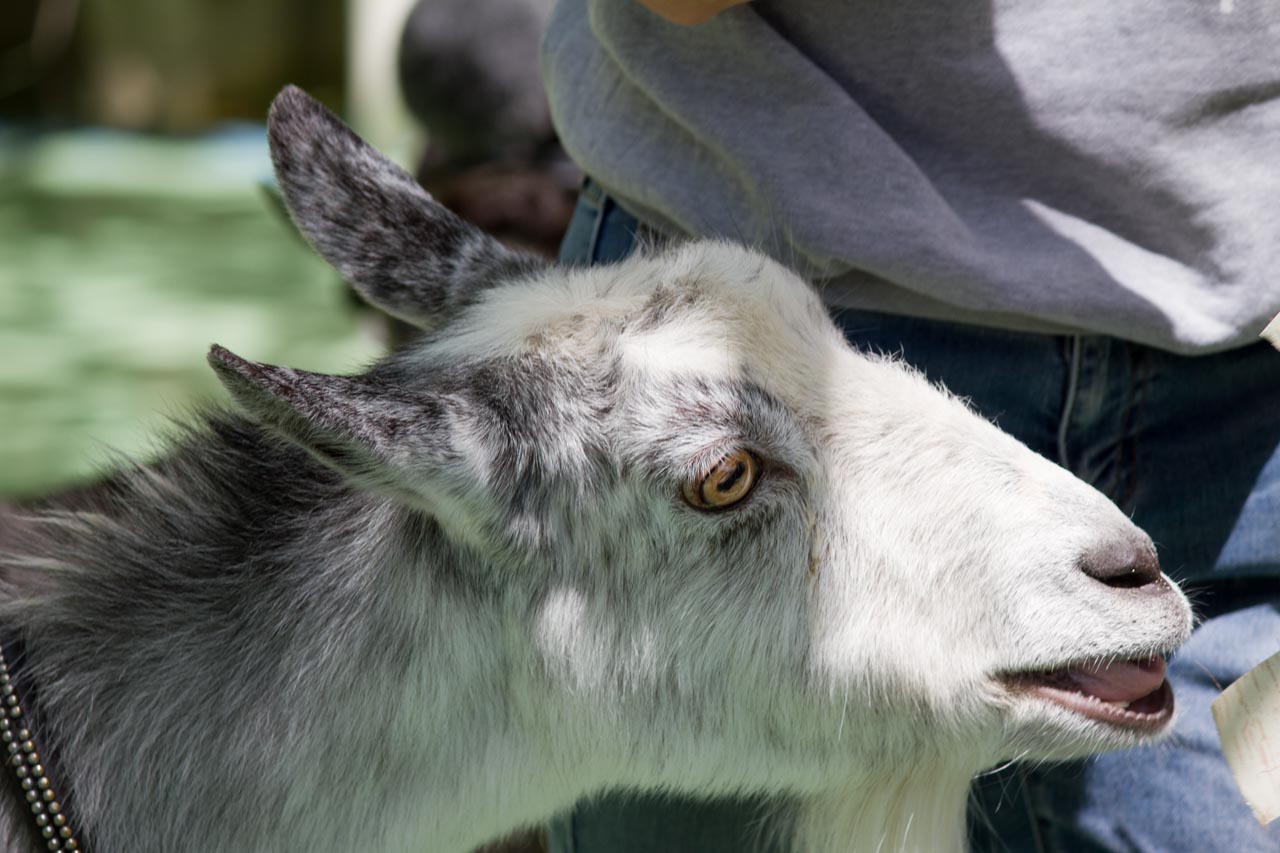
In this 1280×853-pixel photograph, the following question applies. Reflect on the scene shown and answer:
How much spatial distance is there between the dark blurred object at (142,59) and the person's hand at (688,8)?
11.2 metres

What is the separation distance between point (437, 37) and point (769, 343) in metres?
4.30

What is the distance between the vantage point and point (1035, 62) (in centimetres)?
193

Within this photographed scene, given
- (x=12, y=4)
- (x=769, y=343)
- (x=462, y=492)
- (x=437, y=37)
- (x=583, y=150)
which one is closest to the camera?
(x=462, y=492)

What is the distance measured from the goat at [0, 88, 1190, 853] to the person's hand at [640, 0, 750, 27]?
0.34m

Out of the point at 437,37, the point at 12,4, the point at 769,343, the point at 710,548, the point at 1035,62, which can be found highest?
the point at 1035,62

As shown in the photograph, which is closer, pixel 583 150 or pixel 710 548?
pixel 710 548

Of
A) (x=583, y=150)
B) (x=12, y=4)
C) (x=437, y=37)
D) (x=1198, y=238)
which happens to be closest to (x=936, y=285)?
(x=1198, y=238)

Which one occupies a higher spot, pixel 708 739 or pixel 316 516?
pixel 316 516

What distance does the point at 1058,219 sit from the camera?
1.99 m

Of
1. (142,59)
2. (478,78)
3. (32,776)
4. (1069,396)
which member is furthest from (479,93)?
(142,59)

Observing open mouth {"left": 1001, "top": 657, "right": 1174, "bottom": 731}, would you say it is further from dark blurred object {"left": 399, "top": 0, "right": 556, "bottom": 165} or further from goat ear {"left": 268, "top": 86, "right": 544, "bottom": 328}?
dark blurred object {"left": 399, "top": 0, "right": 556, "bottom": 165}

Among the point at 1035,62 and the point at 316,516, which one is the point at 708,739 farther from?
the point at 1035,62

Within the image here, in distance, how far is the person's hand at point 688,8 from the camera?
1.85 metres

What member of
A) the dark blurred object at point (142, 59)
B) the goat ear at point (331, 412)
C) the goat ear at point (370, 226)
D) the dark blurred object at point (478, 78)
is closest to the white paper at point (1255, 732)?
the goat ear at point (331, 412)
